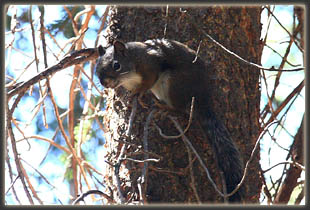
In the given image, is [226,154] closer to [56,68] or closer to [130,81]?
[130,81]

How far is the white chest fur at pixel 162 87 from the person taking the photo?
2357 millimetres

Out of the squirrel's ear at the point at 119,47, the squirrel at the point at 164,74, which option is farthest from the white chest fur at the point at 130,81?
the squirrel's ear at the point at 119,47

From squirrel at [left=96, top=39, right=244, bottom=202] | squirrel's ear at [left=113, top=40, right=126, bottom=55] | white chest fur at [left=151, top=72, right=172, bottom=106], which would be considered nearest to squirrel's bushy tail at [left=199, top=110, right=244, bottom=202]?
squirrel at [left=96, top=39, right=244, bottom=202]

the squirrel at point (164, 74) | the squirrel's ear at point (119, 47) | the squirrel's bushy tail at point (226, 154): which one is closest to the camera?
the squirrel's bushy tail at point (226, 154)

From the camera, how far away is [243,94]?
85.8 inches

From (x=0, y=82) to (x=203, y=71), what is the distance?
972 mm

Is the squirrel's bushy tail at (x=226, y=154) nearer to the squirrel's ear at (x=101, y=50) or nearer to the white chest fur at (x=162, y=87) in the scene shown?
the white chest fur at (x=162, y=87)

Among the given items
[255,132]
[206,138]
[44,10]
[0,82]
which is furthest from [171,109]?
[44,10]

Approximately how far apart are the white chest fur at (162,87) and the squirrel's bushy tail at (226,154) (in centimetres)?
36

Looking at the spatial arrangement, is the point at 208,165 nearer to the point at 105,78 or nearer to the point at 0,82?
the point at 105,78

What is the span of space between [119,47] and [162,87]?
296mm

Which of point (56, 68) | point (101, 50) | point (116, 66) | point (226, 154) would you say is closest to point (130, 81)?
point (116, 66)

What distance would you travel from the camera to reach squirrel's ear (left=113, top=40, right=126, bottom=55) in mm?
2283

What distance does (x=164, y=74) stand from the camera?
241cm
